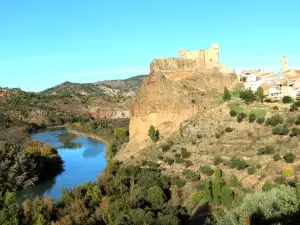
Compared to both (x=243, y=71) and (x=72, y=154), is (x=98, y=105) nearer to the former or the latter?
(x=72, y=154)

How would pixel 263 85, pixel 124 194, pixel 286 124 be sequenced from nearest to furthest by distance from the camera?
pixel 124 194 → pixel 286 124 → pixel 263 85

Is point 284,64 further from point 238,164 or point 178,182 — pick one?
point 178,182

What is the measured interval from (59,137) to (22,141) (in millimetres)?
22406

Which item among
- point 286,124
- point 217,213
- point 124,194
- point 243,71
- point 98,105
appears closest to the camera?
point 217,213

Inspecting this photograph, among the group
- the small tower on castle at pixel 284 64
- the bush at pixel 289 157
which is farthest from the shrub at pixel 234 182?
the small tower on castle at pixel 284 64

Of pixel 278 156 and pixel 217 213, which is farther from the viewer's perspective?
pixel 278 156

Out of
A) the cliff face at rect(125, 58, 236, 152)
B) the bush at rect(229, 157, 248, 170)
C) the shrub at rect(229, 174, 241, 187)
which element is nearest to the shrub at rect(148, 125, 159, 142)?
the cliff face at rect(125, 58, 236, 152)

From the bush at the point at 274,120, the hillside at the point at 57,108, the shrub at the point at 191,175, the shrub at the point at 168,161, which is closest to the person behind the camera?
the shrub at the point at 191,175

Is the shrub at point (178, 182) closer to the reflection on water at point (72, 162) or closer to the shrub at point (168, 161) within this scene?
the shrub at point (168, 161)

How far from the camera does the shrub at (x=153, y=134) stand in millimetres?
40344

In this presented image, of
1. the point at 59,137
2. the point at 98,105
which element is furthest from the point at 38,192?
the point at 98,105

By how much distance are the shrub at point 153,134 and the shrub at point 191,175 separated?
995 cm

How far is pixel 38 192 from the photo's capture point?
37.5m

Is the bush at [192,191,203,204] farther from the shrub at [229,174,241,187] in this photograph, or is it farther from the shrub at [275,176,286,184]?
the shrub at [275,176,286,184]
